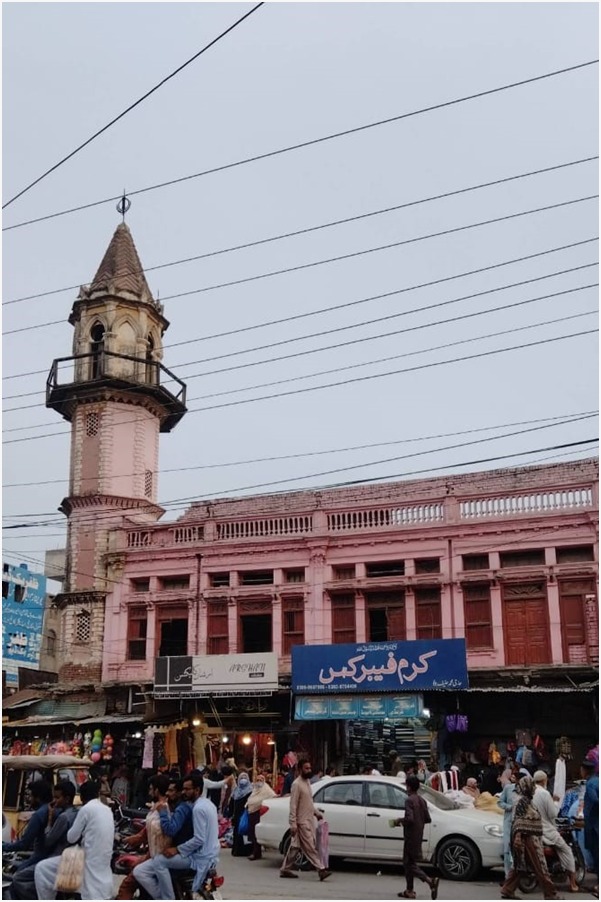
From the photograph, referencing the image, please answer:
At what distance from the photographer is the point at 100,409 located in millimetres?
32344

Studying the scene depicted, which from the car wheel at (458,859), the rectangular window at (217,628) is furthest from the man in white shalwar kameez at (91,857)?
the rectangular window at (217,628)

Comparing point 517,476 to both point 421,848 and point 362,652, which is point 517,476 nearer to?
point 362,652

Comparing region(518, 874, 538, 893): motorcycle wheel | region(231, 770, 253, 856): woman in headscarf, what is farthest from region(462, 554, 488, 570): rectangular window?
region(518, 874, 538, 893): motorcycle wheel

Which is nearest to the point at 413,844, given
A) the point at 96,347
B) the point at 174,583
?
the point at 174,583

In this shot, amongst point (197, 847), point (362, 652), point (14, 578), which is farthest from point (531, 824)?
point (14, 578)

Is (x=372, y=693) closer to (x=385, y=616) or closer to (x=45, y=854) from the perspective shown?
(x=385, y=616)

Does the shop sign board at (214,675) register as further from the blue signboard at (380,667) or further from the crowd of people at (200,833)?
the crowd of people at (200,833)

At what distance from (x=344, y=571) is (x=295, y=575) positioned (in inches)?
60.2

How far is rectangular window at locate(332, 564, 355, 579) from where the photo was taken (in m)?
27.0

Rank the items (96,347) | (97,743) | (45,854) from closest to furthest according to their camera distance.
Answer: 1. (45,854)
2. (97,743)
3. (96,347)

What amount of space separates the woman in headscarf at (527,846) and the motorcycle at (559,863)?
0.38m

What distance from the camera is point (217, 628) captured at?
91.6 feet

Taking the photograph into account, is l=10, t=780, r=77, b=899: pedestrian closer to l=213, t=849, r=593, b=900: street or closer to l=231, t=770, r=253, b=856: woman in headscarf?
l=213, t=849, r=593, b=900: street

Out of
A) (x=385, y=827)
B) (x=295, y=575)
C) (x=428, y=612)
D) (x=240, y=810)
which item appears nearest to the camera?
(x=385, y=827)
